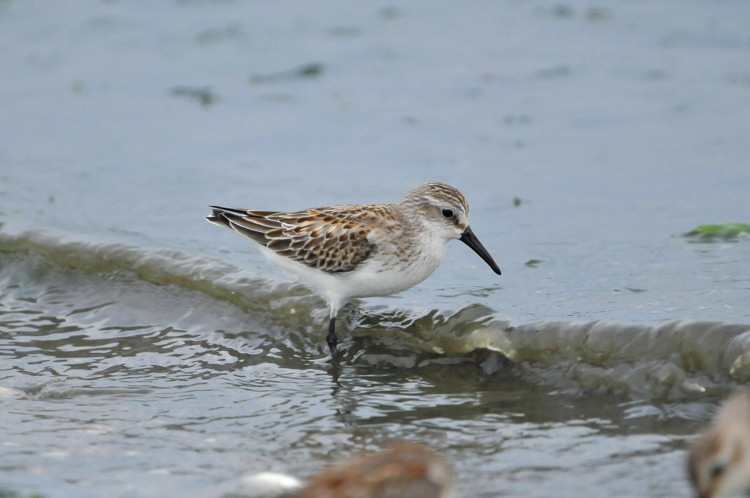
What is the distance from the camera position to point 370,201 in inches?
495

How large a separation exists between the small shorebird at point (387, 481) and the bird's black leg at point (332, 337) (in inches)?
148

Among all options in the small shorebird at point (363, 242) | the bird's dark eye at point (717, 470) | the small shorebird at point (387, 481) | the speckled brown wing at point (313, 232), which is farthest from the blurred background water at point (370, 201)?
the bird's dark eye at point (717, 470)

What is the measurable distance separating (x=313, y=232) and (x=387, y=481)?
4532mm

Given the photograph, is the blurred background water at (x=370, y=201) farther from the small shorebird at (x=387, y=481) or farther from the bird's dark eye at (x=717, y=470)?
the bird's dark eye at (x=717, y=470)

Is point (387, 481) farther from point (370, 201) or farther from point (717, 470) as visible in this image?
point (370, 201)

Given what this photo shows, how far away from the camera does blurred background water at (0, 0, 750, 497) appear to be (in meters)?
7.09

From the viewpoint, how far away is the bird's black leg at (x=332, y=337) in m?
9.00

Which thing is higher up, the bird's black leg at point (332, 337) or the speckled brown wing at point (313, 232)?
the speckled brown wing at point (313, 232)

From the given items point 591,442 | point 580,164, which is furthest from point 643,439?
point 580,164

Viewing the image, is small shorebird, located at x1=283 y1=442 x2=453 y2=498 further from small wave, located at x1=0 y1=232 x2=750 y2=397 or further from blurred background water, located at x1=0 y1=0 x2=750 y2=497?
small wave, located at x1=0 y1=232 x2=750 y2=397

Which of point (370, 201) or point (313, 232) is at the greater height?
point (313, 232)

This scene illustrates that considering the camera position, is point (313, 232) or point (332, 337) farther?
point (313, 232)

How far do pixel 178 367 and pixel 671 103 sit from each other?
8738mm

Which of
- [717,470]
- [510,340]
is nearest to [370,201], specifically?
[510,340]
